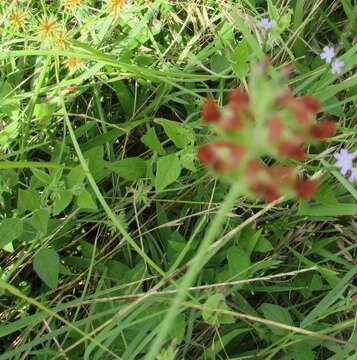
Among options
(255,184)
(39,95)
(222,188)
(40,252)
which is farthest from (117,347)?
(255,184)

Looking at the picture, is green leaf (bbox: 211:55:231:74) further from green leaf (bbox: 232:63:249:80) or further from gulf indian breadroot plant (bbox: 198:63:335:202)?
gulf indian breadroot plant (bbox: 198:63:335:202)

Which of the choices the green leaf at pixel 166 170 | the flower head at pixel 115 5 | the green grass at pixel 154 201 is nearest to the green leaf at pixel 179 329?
the green grass at pixel 154 201

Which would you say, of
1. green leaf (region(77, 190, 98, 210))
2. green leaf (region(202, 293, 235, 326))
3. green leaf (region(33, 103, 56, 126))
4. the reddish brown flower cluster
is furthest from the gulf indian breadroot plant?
green leaf (region(33, 103, 56, 126))

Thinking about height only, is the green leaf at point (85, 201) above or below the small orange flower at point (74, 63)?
below

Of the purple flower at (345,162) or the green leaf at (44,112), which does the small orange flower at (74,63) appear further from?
the purple flower at (345,162)

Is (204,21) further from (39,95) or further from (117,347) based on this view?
(117,347)

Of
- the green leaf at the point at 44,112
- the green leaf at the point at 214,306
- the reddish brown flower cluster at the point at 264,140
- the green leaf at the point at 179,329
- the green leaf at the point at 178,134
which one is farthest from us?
the green leaf at the point at 44,112
